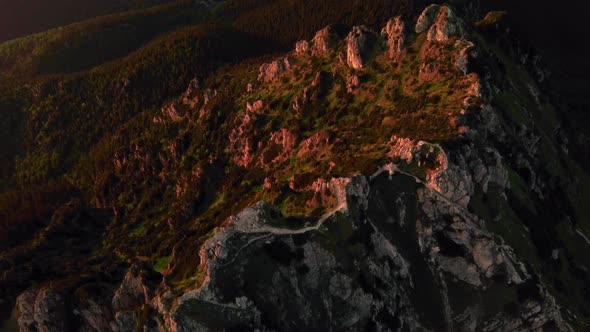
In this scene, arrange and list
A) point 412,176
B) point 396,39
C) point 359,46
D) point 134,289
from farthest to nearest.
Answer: point 359,46 → point 396,39 → point 134,289 → point 412,176

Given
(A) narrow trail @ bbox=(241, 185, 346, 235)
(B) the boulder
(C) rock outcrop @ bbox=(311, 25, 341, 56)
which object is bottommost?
(B) the boulder

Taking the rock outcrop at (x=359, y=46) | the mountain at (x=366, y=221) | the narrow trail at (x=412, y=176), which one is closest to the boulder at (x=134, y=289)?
the mountain at (x=366, y=221)

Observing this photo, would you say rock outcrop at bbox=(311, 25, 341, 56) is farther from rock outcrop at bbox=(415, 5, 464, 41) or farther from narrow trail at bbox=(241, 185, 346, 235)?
narrow trail at bbox=(241, 185, 346, 235)

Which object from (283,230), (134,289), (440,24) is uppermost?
(440,24)

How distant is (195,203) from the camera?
563 feet

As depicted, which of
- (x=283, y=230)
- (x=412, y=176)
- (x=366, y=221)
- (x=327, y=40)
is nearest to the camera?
(x=283, y=230)

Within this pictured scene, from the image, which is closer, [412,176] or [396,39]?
[412,176]

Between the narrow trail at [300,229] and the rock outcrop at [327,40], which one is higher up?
the rock outcrop at [327,40]

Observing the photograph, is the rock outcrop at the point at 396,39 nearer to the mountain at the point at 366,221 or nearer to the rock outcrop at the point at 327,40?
the mountain at the point at 366,221

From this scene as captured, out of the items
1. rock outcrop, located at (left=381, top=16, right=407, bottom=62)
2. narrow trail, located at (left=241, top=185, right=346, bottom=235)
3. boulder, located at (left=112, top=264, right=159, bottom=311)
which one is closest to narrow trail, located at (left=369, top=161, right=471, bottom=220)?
narrow trail, located at (left=241, top=185, right=346, bottom=235)

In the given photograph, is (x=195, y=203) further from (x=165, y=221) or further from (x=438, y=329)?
(x=438, y=329)

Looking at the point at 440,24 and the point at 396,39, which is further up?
the point at 440,24

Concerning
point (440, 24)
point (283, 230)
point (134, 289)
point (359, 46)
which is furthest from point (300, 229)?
point (359, 46)

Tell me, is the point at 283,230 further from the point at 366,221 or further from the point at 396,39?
the point at 396,39
